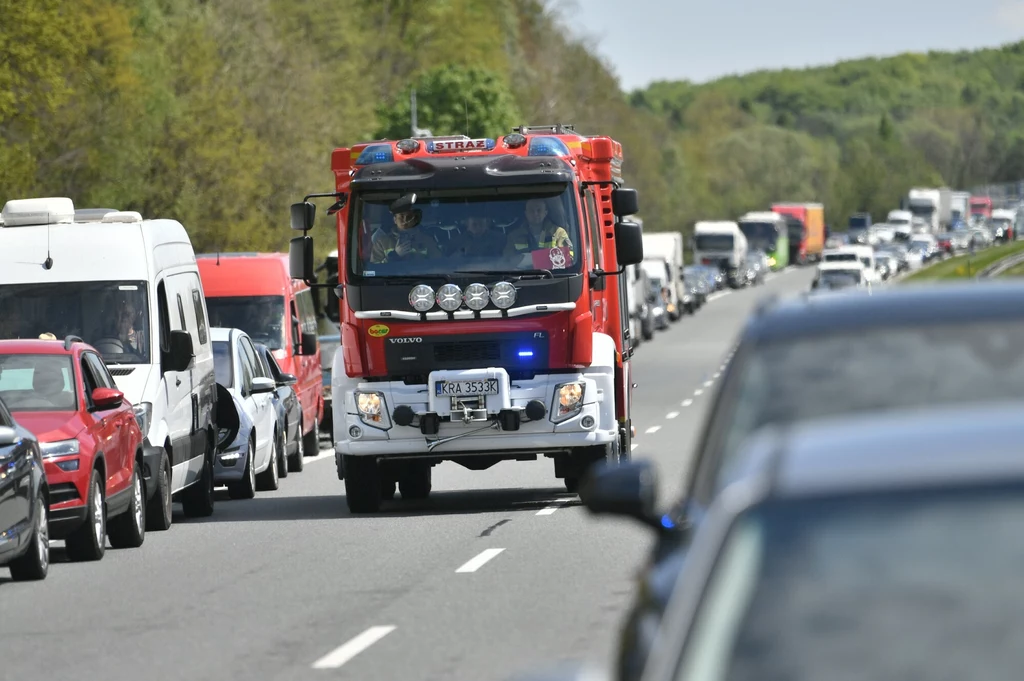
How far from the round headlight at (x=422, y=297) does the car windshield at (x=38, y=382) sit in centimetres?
309

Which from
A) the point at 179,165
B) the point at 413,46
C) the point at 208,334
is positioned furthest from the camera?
the point at 413,46

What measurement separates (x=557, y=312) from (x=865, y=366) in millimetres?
12240

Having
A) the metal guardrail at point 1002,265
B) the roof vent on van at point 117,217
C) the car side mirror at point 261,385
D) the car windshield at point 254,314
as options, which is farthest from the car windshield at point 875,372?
the metal guardrail at point 1002,265

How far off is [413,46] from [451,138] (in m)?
91.0

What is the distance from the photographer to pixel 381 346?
697 inches

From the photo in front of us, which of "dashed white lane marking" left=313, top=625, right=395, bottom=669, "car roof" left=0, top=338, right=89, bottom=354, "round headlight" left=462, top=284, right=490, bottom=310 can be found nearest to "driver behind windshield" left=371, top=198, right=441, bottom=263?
"round headlight" left=462, top=284, right=490, bottom=310

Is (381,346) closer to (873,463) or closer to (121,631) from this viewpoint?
(121,631)

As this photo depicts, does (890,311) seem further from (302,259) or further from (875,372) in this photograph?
(302,259)

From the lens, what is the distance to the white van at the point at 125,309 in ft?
58.4

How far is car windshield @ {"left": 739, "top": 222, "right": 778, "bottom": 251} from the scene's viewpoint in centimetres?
11831

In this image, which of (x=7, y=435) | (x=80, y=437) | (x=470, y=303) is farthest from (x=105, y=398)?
(x=470, y=303)

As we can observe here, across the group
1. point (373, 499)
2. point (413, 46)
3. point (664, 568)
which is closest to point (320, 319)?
point (373, 499)

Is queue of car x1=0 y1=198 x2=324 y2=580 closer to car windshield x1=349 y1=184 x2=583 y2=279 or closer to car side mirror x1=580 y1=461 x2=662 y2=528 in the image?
car windshield x1=349 y1=184 x2=583 y2=279

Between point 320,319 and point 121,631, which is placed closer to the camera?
point 121,631
